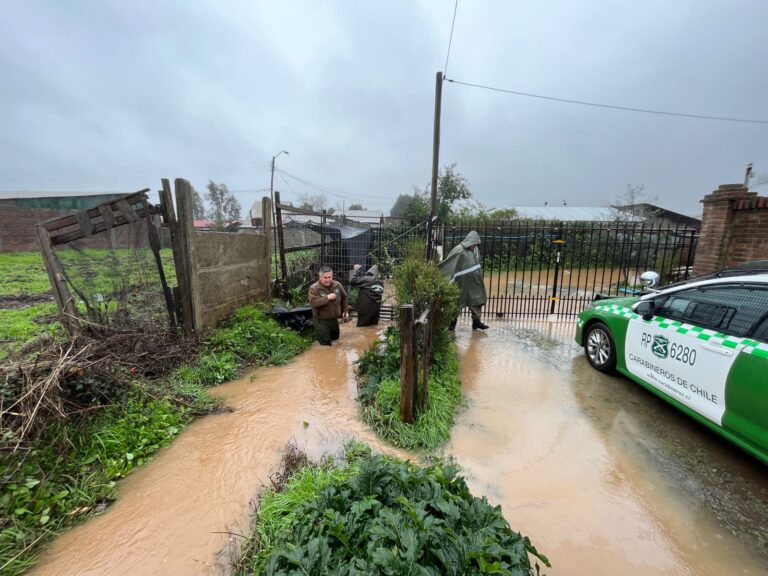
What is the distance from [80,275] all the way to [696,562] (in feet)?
20.2

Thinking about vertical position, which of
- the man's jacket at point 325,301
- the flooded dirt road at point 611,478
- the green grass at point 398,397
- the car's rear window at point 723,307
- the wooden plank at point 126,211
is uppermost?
the wooden plank at point 126,211

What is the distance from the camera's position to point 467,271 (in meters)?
5.89

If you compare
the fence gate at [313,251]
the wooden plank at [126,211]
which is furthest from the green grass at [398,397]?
the wooden plank at [126,211]

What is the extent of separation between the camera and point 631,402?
377 centimetres

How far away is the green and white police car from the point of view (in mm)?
2465

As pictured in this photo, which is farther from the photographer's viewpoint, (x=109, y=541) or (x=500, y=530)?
(x=109, y=541)

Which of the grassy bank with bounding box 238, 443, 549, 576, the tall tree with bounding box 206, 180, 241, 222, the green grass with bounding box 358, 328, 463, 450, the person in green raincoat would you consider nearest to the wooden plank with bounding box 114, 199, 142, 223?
the green grass with bounding box 358, 328, 463, 450

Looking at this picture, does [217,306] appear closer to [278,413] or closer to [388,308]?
[278,413]

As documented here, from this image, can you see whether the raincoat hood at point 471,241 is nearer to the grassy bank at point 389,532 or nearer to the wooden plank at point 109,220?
the grassy bank at point 389,532

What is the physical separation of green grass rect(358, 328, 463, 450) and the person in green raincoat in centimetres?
152

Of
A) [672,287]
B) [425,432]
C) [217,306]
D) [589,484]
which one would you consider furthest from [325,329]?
[672,287]

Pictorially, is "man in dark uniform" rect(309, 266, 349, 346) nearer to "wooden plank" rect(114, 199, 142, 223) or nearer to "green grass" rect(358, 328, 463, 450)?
"green grass" rect(358, 328, 463, 450)

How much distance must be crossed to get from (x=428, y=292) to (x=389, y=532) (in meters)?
2.88

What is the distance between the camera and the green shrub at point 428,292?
160 inches
